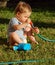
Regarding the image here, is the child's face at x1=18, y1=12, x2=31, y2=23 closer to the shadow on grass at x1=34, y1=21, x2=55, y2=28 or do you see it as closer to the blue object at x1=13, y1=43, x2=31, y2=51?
the blue object at x1=13, y1=43, x2=31, y2=51

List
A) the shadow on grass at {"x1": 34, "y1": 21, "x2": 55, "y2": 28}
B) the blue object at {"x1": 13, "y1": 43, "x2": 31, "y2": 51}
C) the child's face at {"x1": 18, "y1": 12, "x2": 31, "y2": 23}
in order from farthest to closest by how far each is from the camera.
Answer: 1. the shadow on grass at {"x1": 34, "y1": 21, "x2": 55, "y2": 28}
2. the child's face at {"x1": 18, "y1": 12, "x2": 31, "y2": 23}
3. the blue object at {"x1": 13, "y1": 43, "x2": 31, "y2": 51}

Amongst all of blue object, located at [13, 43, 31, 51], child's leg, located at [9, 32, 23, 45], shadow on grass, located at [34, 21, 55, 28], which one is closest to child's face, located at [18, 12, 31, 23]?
child's leg, located at [9, 32, 23, 45]

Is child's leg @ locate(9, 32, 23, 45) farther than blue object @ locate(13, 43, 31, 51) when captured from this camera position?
Yes

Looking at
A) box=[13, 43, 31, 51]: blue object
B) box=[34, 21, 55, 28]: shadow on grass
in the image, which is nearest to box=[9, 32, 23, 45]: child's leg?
box=[13, 43, 31, 51]: blue object

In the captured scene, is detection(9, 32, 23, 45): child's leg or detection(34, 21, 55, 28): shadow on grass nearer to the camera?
detection(9, 32, 23, 45): child's leg

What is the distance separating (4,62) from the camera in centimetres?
457

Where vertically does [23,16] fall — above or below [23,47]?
above

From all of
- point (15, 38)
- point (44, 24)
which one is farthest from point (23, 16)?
point (44, 24)

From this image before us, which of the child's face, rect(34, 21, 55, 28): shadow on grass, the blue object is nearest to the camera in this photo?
the blue object

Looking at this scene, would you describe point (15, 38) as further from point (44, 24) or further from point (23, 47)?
point (44, 24)

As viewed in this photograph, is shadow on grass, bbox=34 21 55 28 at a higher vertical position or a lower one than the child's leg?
lower

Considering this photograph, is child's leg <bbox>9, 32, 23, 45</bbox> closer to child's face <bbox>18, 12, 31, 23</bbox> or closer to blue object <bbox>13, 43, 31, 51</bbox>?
blue object <bbox>13, 43, 31, 51</bbox>

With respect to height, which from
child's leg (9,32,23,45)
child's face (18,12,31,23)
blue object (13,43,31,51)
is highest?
child's face (18,12,31,23)

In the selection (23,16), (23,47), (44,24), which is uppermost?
(23,16)
